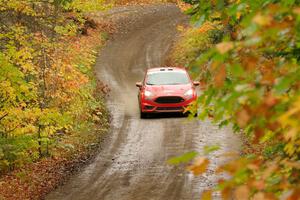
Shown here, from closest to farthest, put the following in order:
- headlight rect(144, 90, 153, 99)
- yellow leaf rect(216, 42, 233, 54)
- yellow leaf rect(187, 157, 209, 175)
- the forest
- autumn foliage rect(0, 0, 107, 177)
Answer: yellow leaf rect(216, 42, 233, 54), the forest, yellow leaf rect(187, 157, 209, 175), autumn foliage rect(0, 0, 107, 177), headlight rect(144, 90, 153, 99)

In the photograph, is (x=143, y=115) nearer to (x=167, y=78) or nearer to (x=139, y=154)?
(x=167, y=78)

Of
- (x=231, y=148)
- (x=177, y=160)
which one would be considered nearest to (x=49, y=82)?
(x=231, y=148)

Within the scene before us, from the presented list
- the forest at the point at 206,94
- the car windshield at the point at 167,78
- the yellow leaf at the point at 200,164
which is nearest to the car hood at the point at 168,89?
the car windshield at the point at 167,78

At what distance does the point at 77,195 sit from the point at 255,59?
31.8 ft

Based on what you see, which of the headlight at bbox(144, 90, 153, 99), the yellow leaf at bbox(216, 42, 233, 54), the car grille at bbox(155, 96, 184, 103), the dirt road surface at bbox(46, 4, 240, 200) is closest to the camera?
the yellow leaf at bbox(216, 42, 233, 54)

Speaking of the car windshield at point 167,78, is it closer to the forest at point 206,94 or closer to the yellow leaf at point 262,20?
the forest at point 206,94

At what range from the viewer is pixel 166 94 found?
60.7 feet

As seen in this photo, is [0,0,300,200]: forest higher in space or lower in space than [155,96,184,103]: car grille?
higher

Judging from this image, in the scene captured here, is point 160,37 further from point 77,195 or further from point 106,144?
point 77,195

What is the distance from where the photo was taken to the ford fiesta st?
728 inches

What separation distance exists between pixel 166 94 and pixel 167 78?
1169mm

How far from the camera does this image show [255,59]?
9.91 feet

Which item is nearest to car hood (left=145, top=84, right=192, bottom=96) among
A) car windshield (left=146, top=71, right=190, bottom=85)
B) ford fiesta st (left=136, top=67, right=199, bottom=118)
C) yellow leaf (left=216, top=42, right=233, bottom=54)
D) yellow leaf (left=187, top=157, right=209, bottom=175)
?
ford fiesta st (left=136, top=67, right=199, bottom=118)

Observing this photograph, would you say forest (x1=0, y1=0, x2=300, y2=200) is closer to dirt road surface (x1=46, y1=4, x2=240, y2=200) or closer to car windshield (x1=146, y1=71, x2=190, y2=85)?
dirt road surface (x1=46, y1=4, x2=240, y2=200)
